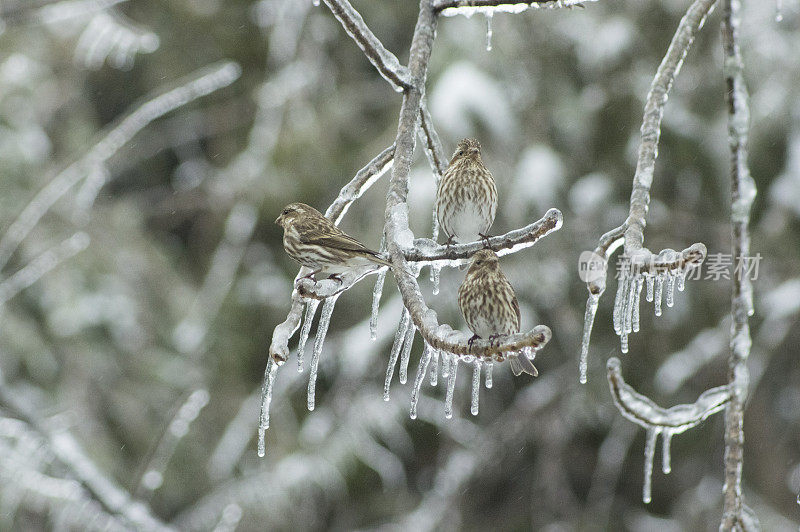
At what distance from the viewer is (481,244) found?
6.60 ft

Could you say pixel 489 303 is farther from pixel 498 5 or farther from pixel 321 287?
pixel 498 5

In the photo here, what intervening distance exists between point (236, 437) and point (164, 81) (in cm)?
380

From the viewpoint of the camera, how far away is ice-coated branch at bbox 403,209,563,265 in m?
1.96

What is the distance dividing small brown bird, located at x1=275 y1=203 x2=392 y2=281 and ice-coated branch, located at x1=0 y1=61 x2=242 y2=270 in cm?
186

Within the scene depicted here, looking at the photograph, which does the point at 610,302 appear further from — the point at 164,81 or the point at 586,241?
the point at 164,81

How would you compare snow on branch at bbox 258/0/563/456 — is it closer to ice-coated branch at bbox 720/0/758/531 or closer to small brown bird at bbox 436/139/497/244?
small brown bird at bbox 436/139/497/244

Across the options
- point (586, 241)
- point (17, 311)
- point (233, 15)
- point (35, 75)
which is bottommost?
point (17, 311)

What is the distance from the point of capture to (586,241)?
20.7 ft

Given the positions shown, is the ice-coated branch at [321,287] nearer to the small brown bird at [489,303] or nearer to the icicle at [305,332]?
the icicle at [305,332]

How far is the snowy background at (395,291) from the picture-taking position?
6.31 meters

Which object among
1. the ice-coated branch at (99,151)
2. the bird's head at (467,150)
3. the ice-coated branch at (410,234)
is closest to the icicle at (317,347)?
the ice-coated branch at (410,234)

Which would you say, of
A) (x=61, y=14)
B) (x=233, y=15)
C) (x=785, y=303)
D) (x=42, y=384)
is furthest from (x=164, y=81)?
(x=785, y=303)

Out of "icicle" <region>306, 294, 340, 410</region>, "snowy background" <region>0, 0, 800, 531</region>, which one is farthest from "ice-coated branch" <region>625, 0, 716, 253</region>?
"snowy background" <region>0, 0, 800, 531</region>

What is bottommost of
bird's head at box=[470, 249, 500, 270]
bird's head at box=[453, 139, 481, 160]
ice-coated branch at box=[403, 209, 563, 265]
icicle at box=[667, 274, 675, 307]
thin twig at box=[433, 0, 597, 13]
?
icicle at box=[667, 274, 675, 307]
